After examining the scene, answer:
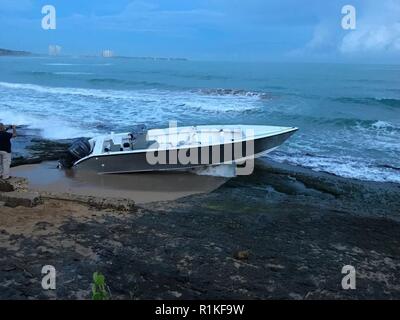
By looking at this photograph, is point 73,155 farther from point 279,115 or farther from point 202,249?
point 279,115

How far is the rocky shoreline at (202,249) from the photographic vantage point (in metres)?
5.27

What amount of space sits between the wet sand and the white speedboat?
0.27m

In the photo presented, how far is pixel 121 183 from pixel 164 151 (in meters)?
1.37

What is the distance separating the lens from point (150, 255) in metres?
6.09

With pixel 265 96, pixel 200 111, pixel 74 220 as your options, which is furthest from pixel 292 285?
pixel 265 96

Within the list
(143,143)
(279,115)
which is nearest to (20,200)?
(143,143)

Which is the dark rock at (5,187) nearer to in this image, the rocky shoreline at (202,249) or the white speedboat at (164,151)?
the rocky shoreline at (202,249)

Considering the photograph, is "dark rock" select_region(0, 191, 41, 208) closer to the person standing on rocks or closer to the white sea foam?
the person standing on rocks

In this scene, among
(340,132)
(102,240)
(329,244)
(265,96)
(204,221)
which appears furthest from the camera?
(265,96)

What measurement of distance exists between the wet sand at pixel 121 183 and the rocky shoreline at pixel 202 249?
1063mm

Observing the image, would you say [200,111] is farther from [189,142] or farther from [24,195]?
[24,195]

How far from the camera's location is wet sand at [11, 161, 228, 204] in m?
10.2

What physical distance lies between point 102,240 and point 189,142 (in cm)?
586

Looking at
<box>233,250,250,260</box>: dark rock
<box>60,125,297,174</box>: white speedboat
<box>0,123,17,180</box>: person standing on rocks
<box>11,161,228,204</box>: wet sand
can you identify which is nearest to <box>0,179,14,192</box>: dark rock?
<box>11,161,228,204</box>: wet sand
